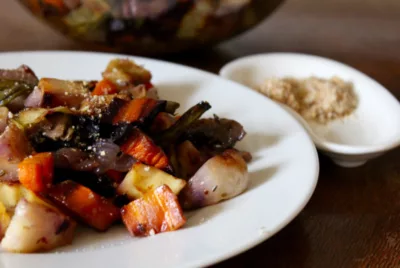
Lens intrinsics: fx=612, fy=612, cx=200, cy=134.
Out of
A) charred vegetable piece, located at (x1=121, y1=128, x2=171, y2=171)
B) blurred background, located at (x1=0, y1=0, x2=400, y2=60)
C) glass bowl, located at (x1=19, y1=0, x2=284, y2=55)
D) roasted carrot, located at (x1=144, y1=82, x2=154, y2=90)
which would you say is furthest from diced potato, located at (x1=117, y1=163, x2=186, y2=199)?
blurred background, located at (x1=0, y1=0, x2=400, y2=60)

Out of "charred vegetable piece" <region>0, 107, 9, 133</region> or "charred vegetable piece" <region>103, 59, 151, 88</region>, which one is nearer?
"charred vegetable piece" <region>0, 107, 9, 133</region>

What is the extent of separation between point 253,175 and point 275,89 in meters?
0.44

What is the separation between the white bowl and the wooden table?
0.20 feet

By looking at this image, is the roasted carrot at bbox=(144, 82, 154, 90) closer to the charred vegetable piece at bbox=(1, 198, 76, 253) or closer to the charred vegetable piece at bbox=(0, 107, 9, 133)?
the charred vegetable piece at bbox=(0, 107, 9, 133)

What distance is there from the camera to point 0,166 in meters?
0.99

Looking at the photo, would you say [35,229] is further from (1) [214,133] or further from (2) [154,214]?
(1) [214,133]

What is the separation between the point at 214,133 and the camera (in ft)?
3.92

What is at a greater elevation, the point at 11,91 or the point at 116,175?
the point at 11,91

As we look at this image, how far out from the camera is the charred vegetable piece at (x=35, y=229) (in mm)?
882

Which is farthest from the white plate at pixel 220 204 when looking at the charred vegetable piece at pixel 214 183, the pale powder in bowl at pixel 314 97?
the pale powder in bowl at pixel 314 97

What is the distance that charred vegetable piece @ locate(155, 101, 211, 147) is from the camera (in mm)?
1144

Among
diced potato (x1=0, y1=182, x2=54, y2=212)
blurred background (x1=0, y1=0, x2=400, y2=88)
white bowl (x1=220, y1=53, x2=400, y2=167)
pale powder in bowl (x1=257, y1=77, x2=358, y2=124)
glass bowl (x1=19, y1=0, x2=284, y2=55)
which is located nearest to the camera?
diced potato (x1=0, y1=182, x2=54, y2=212)

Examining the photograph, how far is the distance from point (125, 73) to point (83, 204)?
434 millimetres

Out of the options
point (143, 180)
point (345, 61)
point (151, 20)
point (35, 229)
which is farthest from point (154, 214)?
point (345, 61)
